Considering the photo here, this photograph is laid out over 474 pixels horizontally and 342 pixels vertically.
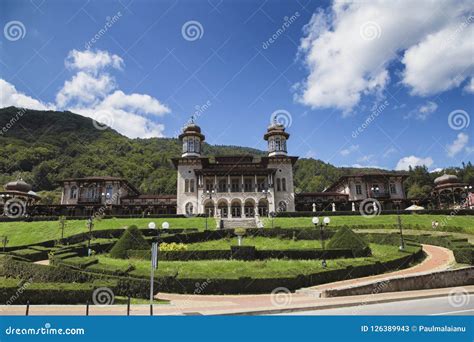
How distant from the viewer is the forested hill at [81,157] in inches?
3548

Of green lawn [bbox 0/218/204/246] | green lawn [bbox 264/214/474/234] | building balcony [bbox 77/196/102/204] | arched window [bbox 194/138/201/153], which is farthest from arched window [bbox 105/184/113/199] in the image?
green lawn [bbox 264/214/474/234]

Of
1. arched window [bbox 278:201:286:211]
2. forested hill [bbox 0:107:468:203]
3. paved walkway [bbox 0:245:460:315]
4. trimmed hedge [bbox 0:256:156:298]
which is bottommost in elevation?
paved walkway [bbox 0:245:460:315]

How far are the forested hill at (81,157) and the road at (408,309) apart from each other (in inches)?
3014

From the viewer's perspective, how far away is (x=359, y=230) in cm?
3638

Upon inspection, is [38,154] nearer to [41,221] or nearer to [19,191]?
[19,191]

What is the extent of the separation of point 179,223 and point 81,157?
66.1 meters

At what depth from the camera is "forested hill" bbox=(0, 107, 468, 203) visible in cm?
9012

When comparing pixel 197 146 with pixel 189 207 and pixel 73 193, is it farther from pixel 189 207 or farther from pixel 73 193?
pixel 73 193

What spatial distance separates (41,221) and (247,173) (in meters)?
28.9

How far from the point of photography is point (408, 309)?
1115 centimetres

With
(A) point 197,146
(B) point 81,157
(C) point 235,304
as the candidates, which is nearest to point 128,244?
(C) point 235,304

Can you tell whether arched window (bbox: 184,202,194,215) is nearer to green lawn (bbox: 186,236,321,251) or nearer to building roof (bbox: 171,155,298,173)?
building roof (bbox: 171,155,298,173)

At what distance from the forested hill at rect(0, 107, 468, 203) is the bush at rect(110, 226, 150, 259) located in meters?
63.3

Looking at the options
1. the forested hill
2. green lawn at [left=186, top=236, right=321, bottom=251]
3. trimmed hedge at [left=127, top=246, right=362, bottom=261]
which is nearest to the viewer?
trimmed hedge at [left=127, top=246, right=362, bottom=261]
